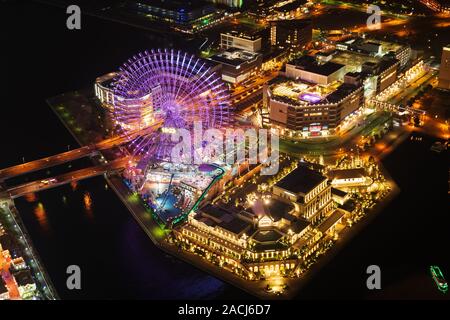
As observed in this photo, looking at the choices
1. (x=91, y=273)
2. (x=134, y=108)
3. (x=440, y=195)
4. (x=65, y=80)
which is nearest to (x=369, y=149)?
(x=440, y=195)

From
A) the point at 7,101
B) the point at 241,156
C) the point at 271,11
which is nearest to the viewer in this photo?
the point at 241,156

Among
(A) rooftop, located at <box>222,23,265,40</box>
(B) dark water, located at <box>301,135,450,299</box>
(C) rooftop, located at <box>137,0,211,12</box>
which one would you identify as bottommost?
(B) dark water, located at <box>301,135,450,299</box>

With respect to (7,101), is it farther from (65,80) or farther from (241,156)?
(241,156)

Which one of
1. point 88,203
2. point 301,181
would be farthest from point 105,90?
point 301,181

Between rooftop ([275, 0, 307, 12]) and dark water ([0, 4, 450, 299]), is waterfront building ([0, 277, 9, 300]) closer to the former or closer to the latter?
dark water ([0, 4, 450, 299])

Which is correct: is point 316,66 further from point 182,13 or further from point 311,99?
point 182,13

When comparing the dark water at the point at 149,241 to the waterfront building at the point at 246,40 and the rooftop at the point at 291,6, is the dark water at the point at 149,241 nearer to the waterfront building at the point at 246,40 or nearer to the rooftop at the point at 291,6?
the waterfront building at the point at 246,40

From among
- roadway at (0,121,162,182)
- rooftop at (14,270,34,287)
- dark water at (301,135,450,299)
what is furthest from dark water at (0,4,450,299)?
rooftop at (14,270,34,287)
